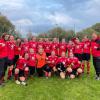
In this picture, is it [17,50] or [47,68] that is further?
[47,68]

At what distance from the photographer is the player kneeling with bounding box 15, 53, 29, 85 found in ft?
46.6

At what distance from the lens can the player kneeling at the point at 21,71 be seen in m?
14.2

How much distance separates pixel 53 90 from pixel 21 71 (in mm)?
2080

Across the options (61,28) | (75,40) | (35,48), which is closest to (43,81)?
(35,48)

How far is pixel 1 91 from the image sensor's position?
12727 mm

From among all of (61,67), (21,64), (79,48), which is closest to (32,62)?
(21,64)

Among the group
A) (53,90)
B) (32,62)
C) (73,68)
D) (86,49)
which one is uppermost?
(86,49)

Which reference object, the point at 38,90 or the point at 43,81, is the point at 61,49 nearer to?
the point at 43,81

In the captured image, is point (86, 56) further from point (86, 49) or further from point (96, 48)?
point (96, 48)

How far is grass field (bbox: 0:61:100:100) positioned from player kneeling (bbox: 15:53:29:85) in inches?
12.1

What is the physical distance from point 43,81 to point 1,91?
2.50m

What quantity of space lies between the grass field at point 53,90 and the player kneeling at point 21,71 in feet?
1.01

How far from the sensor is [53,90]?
42.5ft

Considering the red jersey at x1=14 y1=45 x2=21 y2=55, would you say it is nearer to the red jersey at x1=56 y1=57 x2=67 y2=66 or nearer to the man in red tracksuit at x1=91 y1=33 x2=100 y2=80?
the red jersey at x1=56 y1=57 x2=67 y2=66
